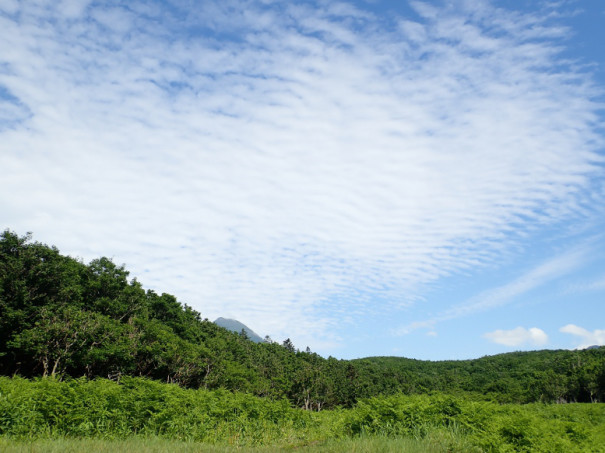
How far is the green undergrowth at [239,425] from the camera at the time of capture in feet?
32.1

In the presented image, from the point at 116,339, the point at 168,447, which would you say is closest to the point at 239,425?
the point at 168,447

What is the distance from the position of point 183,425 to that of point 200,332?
63.0 meters

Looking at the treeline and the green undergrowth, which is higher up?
the treeline

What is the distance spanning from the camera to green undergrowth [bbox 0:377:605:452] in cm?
979

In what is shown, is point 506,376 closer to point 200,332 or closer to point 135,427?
point 200,332

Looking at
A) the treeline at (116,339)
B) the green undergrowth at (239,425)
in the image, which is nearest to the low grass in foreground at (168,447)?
the green undergrowth at (239,425)

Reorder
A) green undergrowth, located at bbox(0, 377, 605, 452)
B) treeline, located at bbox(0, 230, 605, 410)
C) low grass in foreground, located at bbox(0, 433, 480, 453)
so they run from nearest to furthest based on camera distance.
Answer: low grass in foreground, located at bbox(0, 433, 480, 453) < green undergrowth, located at bbox(0, 377, 605, 452) < treeline, located at bbox(0, 230, 605, 410)

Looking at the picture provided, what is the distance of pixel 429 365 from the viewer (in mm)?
180750

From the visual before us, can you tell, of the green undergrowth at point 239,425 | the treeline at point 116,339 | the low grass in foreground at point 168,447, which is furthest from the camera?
the treeline at point 116,339

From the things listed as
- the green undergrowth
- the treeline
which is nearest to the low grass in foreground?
the green undergrowth

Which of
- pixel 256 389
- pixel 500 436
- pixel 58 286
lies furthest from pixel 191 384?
pixel 500 436

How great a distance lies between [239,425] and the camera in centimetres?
1634

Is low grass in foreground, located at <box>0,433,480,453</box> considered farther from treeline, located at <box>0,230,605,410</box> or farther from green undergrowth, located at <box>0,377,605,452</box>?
treeline, located at <box>0,230,605,410</box>

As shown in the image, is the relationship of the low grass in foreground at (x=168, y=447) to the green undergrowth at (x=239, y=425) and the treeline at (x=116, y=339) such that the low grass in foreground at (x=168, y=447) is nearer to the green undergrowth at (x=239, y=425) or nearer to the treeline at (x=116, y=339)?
the green undergrowth at (x=239, y=425)
